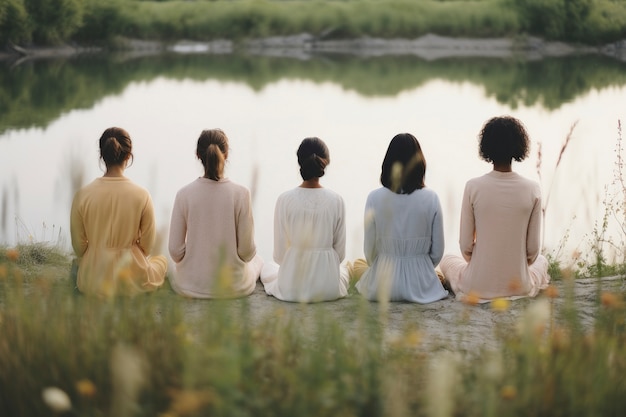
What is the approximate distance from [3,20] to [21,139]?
48.5 ft

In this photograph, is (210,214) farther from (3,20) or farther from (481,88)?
(3,20)

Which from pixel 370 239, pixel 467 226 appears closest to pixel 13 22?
pixel 370 239

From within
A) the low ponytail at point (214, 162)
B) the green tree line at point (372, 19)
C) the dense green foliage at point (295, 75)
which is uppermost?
the green tree line at point (372, 19)

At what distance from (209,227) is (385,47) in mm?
35147

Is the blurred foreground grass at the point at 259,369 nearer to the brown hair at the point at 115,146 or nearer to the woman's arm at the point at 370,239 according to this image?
the brown hair at the point at 115,146

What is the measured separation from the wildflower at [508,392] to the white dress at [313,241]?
2.21 meters

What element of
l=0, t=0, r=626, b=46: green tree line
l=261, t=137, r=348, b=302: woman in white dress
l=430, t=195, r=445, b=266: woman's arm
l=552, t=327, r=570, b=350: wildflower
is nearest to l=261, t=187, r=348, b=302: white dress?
l=261, t=137, r=348, b=302: woman in white dress

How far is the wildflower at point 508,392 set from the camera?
2.21m

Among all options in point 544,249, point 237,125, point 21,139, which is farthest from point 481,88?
point 544,249

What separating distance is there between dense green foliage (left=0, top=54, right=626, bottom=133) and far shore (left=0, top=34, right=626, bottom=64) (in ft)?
7.52

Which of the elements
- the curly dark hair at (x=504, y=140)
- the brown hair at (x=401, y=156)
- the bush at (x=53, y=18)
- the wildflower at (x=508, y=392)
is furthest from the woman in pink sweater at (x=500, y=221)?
the bush at (x=53, y=18)

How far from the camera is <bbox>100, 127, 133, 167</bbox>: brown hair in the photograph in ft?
14.1

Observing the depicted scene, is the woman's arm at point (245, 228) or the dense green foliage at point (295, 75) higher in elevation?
the dense green foliage at point (295, 75)

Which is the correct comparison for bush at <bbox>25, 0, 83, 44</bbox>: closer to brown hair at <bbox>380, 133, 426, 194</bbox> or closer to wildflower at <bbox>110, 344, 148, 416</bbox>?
brown hair at <bbox>380, 133, 426, 194</bbox>
